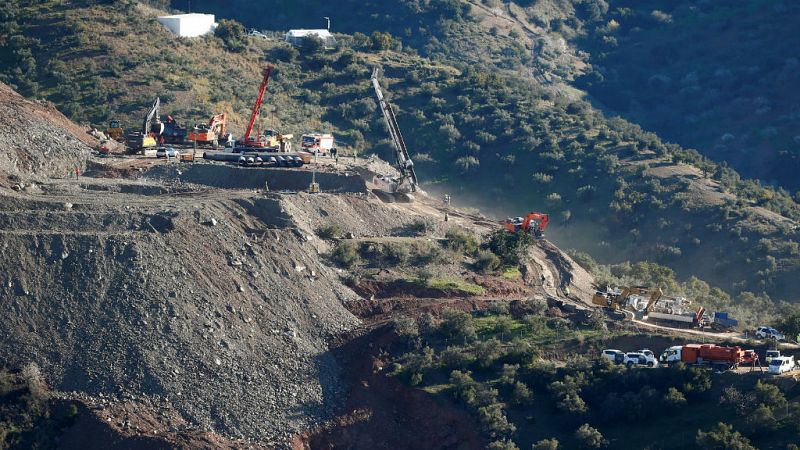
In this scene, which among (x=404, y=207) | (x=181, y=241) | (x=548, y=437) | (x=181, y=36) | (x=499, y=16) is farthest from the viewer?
(x=499, y=16)

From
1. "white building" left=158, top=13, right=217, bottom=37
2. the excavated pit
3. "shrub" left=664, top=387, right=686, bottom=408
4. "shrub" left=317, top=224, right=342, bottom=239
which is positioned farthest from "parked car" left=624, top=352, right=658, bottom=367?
"white building" left=158, top=13, right=217, bottom=37

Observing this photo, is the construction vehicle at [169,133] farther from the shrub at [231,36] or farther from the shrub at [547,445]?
the shrub at [547,445]

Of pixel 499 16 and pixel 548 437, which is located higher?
pixel 499 16

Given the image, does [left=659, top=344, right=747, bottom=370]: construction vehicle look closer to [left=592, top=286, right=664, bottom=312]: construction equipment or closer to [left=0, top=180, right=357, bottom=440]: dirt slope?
[left=592, top=286, right=664, bottom=312]: construction equipment

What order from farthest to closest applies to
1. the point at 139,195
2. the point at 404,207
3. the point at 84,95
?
the point at 84,95, the point at 404,207, the point at 139,195

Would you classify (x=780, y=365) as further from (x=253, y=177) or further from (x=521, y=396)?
(x=253, y=177)

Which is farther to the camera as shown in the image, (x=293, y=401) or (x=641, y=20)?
(x=641, y=20)

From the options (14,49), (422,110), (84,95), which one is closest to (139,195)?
(84,95)

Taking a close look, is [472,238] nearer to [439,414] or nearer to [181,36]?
[439,414]
